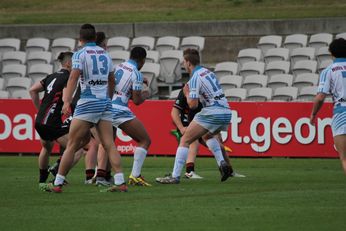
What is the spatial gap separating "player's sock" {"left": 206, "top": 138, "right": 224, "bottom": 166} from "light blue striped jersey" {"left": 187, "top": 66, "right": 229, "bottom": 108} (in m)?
0.86

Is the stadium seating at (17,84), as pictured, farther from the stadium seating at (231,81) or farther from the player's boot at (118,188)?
the player's boot at (118,188)

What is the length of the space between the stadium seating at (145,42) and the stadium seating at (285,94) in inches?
215

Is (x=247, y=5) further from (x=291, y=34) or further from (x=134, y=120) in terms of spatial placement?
(x=134, y=120)

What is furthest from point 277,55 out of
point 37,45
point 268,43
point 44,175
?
point 44,175

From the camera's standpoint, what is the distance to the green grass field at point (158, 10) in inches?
1378

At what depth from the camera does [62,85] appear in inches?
659

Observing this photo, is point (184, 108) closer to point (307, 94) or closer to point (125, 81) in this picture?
point (125, 81)

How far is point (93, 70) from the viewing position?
49.9ft

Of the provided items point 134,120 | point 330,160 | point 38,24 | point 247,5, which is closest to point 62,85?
point 134,120

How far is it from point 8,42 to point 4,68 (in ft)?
6.62

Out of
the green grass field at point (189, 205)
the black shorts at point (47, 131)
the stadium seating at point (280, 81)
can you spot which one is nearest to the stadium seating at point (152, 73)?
the stadium seating at point (280, 81)

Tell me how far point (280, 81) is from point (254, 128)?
345cm

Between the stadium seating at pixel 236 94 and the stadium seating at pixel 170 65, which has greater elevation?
the stadium seating at pixel 170 65

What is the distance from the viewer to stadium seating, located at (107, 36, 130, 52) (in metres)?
31.3
